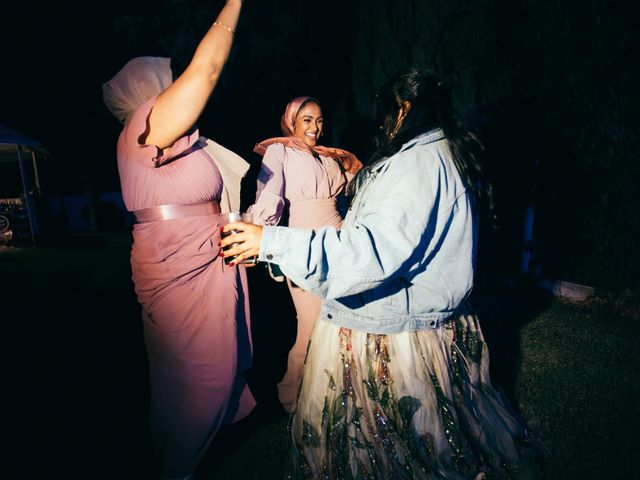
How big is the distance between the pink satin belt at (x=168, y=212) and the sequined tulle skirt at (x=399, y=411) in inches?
35.5

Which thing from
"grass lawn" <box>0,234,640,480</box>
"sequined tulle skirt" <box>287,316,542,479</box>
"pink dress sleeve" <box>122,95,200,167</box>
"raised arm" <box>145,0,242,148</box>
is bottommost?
"grass lawn" <box>0,234,640,480</box>

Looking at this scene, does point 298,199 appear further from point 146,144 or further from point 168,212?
point 146,144

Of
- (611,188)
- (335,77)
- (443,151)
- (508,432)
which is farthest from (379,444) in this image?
(335,77)

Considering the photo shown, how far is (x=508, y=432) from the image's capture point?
181 cm

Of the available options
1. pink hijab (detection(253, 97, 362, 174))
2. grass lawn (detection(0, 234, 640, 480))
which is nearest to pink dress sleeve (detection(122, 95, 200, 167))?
pink hijab (detection(253, 97, 362, 174))

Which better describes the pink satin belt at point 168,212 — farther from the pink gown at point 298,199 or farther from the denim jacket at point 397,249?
the denim jacket at point 397,249

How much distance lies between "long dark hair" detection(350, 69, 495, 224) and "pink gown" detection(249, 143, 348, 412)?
1.22 m

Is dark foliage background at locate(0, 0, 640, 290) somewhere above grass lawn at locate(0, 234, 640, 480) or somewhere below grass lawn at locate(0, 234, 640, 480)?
above

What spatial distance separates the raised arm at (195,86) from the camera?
4.93ft

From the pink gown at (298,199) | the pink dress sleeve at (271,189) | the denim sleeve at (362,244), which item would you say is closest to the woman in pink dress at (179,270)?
the pink dress sleeve at (271,189)

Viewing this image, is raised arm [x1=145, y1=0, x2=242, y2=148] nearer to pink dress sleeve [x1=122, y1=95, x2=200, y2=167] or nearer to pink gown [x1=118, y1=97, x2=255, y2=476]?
pink dress sleeve [x1=122, y1=95, x2=200, y2=167]

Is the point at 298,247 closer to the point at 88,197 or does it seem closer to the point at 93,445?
the point at 93,445

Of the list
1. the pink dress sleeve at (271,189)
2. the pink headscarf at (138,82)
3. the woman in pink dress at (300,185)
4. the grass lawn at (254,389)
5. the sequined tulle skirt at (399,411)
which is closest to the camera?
the sequined tulle skirt at (399,411)

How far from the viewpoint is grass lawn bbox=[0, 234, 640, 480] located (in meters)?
2.28
